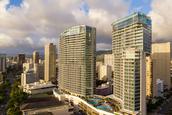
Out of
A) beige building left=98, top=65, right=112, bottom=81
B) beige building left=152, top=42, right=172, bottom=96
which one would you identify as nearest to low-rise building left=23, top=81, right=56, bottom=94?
beige building left=98, top=65, right=112, bottom=81

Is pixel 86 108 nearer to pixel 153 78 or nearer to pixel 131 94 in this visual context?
pixel 131 94

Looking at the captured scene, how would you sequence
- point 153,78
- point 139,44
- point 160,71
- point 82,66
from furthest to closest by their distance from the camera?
1. point 160,71
2. point 153,78
3. point 82,66
4. point 139,44

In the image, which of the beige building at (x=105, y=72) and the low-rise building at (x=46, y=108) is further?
the beige building at (x=105, y=72)

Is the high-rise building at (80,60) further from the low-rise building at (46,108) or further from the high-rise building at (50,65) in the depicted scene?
the high-rise building at (50,65)

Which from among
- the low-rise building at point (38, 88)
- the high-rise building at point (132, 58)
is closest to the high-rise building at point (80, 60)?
the high-rise building at point (132, 58)

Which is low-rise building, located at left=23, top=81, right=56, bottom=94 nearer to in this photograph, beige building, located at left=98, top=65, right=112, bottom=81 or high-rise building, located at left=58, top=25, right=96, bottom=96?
high-rise building, located at left=58, top=25, right=96, bottom=96

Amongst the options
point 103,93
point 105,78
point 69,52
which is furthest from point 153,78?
point 105,78
